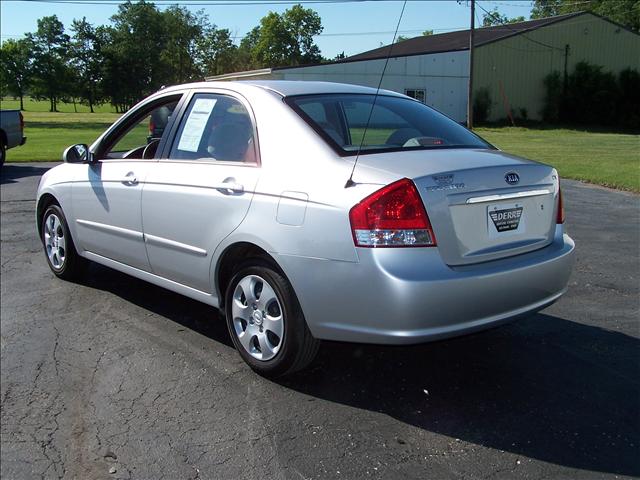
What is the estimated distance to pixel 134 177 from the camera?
4.56m

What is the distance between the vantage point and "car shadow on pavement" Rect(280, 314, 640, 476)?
10.1 feet

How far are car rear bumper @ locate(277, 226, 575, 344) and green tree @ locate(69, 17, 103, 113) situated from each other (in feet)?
298

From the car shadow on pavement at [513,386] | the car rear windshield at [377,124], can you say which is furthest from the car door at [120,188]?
the car rear windshield at [377,124]

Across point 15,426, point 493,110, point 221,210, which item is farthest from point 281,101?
point 493,110

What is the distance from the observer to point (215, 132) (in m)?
4.16

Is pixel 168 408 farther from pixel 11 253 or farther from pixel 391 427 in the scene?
pixel 11 253

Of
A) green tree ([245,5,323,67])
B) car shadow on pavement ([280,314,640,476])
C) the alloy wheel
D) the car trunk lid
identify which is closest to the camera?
car shadow on pavement ([280,314,640,476])

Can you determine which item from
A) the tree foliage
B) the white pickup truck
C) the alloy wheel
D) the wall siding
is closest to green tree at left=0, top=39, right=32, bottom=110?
the tree foliage

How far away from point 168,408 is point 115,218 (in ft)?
6.21

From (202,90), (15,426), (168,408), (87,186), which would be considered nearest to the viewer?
(15,426)

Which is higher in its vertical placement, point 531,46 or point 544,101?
point 531,46

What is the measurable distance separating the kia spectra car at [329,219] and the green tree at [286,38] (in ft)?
293

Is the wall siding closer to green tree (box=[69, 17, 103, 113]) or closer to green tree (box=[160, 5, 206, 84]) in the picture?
green tree (box=[160, 5, 206, 84])

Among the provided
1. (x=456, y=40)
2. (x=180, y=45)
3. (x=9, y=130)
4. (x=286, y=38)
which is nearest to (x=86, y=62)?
(x=180, y=45)
